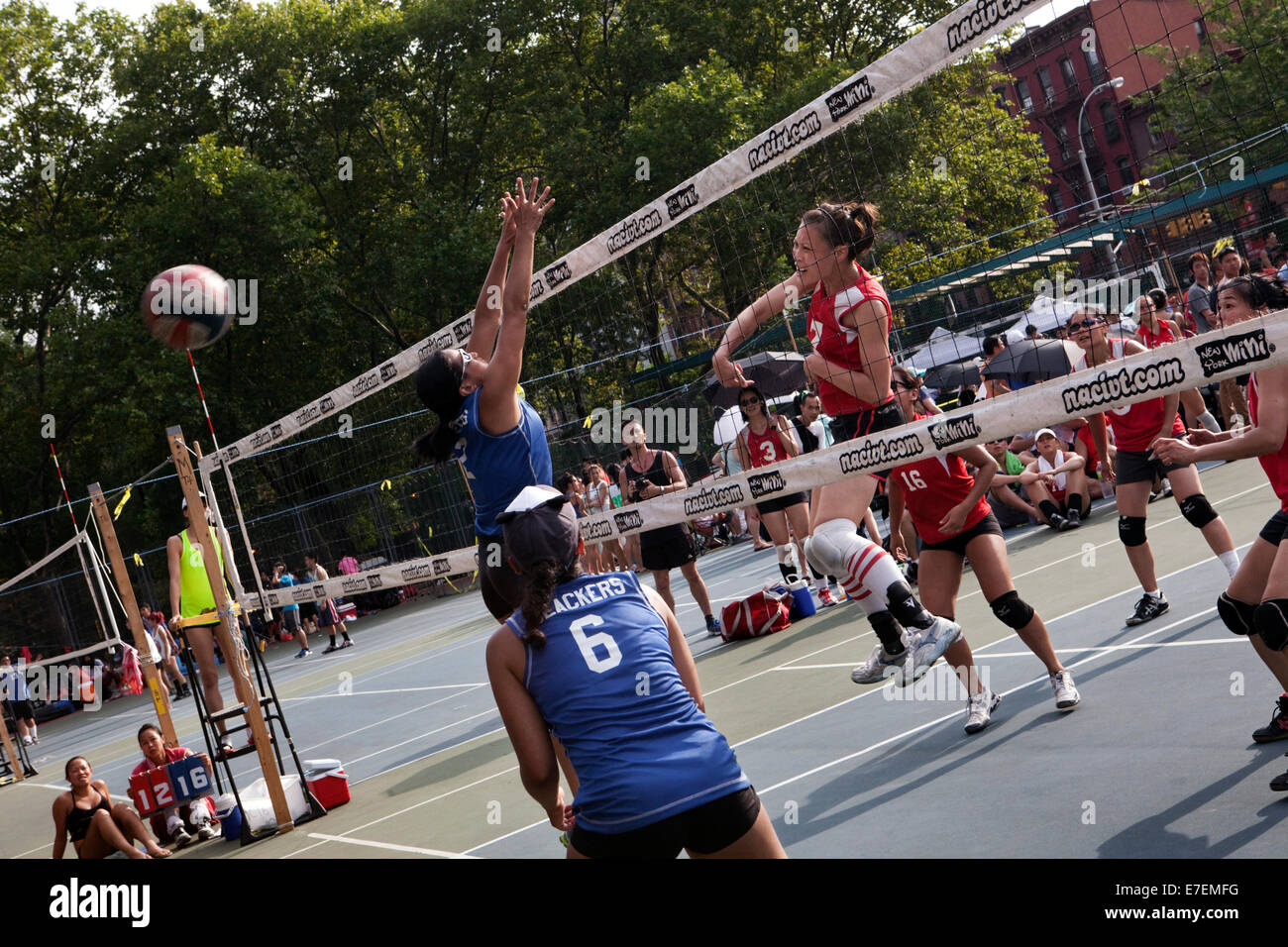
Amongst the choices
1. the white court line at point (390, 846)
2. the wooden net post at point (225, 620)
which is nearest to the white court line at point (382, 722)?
the wooden net post at point (225, 620)

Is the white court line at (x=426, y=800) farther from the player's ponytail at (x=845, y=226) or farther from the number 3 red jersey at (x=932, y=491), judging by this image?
the player's ponytail at (x=845, y=226)

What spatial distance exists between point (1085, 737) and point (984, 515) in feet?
3.94

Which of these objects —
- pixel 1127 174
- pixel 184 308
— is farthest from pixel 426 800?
pixel 1127 174

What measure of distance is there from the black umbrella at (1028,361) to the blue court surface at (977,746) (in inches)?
63.7

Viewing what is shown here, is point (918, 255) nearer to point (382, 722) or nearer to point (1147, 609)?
point (382, 722)

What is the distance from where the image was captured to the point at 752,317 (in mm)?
5035

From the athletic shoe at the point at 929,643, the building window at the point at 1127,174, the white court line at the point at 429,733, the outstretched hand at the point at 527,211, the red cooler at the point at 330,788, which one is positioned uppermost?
the outstretched hand at the point at 527,211

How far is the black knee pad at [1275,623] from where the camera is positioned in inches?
156

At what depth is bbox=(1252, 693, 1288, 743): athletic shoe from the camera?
14.6ft

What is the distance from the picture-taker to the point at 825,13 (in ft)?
111

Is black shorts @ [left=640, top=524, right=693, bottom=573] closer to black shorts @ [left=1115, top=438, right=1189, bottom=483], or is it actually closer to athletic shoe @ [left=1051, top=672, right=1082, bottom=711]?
black shorts @ [left=1115, top=438, right=1189, bottom=483]
